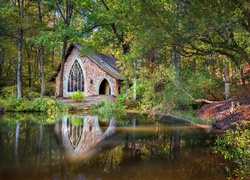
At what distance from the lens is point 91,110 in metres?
17.0

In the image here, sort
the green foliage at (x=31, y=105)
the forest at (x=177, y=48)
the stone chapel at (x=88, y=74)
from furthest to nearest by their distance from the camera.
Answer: the stone chapel at (x=88, y=74), the green foliage at (x=31, y=105), the forest at (x=177, y=48)

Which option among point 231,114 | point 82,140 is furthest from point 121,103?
point 82,140

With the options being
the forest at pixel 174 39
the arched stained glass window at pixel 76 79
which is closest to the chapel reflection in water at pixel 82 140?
the forest at pixel 174 39

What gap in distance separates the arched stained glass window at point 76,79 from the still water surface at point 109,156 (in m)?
17.1

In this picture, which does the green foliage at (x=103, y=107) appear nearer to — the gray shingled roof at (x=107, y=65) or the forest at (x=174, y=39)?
the forest at (x=174, y=39)

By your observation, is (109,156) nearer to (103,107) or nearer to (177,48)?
(177,48)

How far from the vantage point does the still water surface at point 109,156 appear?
4138 millimetres

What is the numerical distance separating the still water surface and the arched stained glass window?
17.1 meters

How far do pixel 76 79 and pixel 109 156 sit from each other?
67.4ft

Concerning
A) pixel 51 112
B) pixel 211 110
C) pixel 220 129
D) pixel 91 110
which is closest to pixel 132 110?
pixel 91 110

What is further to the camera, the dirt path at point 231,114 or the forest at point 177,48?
the dirt path at point 231,114

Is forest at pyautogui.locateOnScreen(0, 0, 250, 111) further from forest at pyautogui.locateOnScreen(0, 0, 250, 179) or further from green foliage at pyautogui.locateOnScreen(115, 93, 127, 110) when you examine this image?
green foliage at pyautogui.locateOnScreen(115, 93, 127, 110)

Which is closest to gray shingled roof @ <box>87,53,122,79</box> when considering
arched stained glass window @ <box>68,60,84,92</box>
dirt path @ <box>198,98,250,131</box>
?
arched stained glass window @ <box>68,60,84,92</box>

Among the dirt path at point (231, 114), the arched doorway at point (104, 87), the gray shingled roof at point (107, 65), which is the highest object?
the gray shingled roof at point (107, 65)
